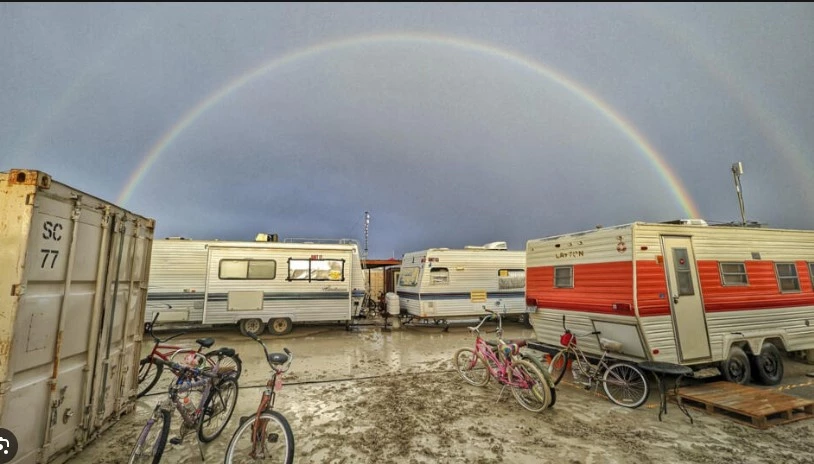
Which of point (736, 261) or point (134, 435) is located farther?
point (736, 261)

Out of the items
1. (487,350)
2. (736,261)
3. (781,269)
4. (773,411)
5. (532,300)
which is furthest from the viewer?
(532,300)

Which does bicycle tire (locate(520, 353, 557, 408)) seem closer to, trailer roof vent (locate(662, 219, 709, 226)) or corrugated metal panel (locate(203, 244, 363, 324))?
trailer roof vent (locate(662, 219, 709, 226))

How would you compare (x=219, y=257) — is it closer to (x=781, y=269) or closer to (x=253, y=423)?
(x=253, y=423)

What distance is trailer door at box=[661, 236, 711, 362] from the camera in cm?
597

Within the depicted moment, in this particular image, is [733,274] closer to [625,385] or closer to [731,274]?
[731,274]

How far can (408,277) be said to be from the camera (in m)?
14.4

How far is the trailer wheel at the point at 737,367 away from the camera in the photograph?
250 inches

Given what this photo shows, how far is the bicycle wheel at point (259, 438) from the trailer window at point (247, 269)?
910 centimetres

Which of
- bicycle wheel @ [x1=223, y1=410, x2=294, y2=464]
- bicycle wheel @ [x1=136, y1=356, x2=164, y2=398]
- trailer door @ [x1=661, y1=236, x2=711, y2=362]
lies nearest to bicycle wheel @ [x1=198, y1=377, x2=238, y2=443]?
bicycle wheel @ [x1=136, y1=356, x2=164, y2=398]

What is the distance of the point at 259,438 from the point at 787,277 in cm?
1015

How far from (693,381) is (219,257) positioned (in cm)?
1300

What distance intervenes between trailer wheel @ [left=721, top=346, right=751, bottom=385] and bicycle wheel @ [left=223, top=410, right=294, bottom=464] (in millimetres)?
7569

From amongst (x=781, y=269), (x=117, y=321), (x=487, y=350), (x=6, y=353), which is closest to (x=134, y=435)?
(x=117, y=321)

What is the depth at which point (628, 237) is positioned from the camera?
5.98 meters
